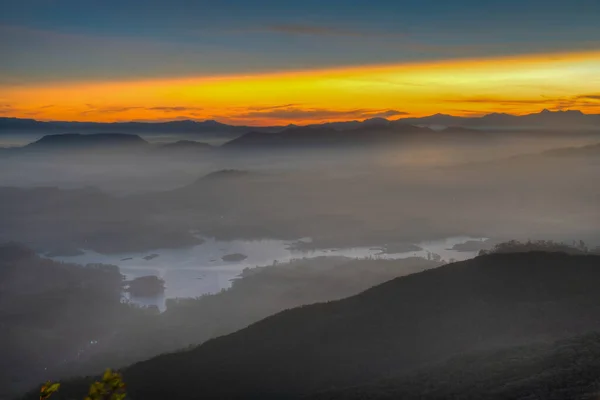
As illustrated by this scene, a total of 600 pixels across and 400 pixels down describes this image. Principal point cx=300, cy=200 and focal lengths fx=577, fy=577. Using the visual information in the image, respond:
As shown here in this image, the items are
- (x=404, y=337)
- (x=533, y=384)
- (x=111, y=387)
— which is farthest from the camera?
(x=404, y=337)

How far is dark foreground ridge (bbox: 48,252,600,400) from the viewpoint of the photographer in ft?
193

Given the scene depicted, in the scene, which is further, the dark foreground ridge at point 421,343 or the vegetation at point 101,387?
the dark foreground ridge at point 421,343

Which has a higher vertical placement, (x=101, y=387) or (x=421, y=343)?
(x=101, y=387)

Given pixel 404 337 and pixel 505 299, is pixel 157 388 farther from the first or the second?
pixel 505 299

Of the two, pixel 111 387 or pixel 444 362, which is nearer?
pixel 111 387

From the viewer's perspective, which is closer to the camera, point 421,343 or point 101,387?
point 101,387

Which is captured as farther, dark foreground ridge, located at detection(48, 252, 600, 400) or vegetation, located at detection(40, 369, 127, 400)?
dark foreground ridge, located at detection(48, 252, 600, 400)

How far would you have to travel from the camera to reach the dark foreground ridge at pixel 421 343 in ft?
193

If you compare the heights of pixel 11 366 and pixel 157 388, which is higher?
pixel 157 388

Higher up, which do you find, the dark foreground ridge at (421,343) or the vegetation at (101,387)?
the vegetation at (101,387)

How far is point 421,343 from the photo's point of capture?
93.6 metres

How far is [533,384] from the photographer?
160 ft

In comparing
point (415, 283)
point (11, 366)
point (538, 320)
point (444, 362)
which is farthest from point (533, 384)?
point (11, 366)

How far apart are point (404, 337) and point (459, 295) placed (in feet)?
62.2
